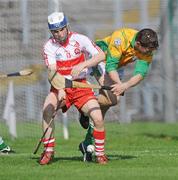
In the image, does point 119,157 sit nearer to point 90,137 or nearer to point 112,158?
point 112,158

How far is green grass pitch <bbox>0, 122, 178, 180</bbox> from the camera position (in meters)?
10.4

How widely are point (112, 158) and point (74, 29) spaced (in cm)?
623

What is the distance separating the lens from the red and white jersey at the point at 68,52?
11555mm

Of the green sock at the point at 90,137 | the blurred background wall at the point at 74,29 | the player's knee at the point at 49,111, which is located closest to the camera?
the player's knee at the point at 49,111

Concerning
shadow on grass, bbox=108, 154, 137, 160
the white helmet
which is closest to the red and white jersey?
the white helmet

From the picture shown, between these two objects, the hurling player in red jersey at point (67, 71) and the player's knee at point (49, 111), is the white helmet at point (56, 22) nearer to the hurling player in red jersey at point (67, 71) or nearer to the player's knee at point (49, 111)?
the hurling player in red jersey at point (67, 71)

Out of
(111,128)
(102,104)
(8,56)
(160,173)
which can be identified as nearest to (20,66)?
(8,56)

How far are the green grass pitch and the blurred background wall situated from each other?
0.65 meters

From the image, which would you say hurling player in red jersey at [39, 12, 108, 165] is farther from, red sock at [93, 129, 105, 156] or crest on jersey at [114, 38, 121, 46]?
crest on jersey at [114, 38, 121, 46]

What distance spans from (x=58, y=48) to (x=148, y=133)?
275 inches

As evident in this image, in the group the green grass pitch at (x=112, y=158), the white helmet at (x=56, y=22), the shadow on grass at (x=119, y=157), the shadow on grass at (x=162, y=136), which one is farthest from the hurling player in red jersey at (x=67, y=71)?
the shadow on grass at (x=162, y=136)

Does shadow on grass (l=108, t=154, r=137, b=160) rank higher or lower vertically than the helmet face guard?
lower

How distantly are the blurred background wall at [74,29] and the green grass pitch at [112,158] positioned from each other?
2.14 feet

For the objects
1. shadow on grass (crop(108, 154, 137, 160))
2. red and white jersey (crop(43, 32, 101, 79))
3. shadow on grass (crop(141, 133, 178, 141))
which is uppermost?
→ red and white jersey (crop(43, 32, 101, 79))
